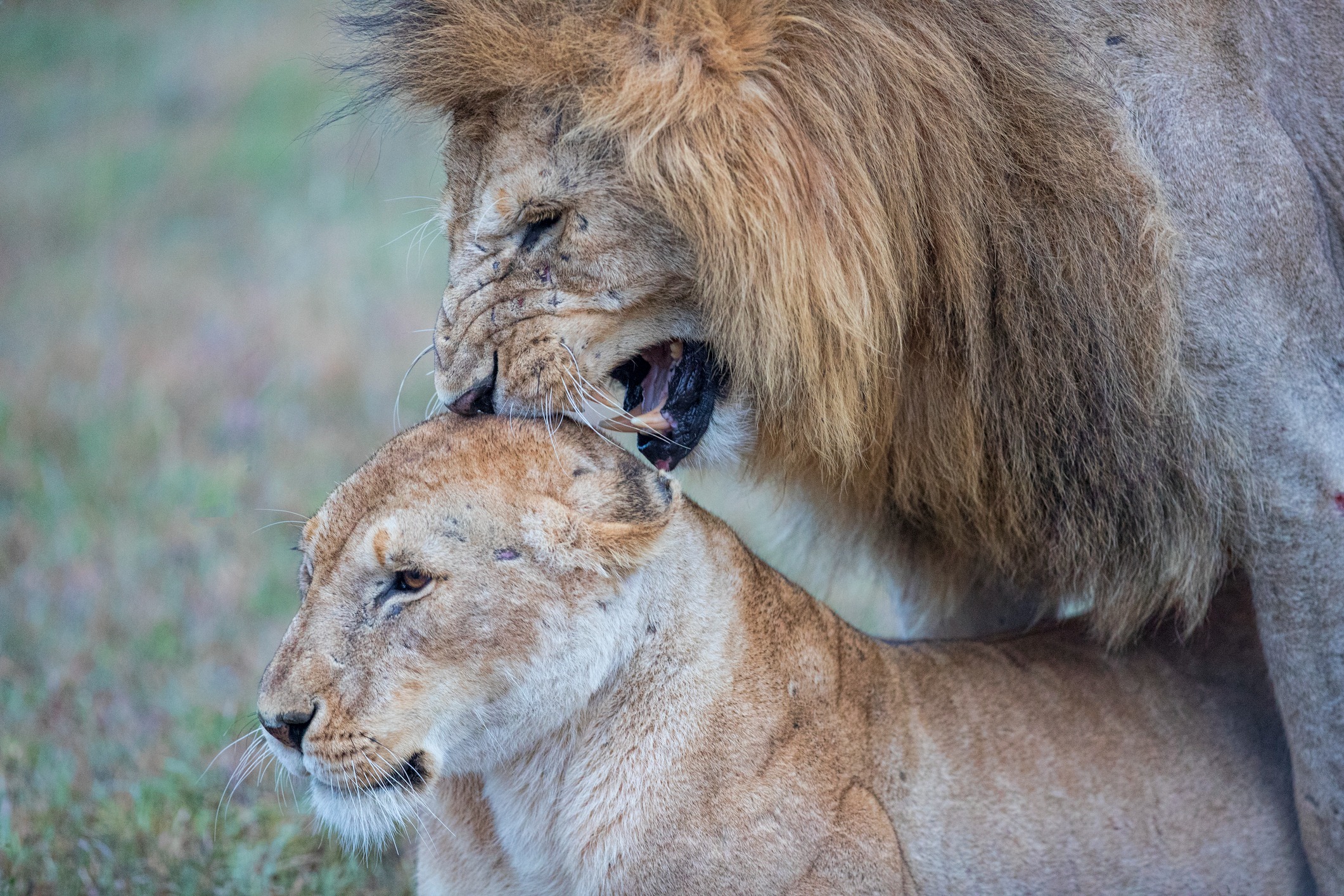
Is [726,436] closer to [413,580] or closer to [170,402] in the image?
[413,580]

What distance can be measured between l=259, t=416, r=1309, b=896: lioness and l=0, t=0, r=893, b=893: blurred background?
2.03 ft

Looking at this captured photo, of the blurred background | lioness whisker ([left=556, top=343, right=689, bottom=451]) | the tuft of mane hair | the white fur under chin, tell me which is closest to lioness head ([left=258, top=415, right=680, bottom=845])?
lioness whisker ([left=556, top=343, right=689, bottom=451])

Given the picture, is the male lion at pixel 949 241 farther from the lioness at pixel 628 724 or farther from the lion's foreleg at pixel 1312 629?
the lioness at pixel 628 724

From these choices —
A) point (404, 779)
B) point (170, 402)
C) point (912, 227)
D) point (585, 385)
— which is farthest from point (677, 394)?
point (170, 402)

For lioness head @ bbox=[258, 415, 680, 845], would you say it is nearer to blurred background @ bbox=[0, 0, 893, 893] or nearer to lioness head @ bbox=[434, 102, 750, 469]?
lioness head @ bbox=[434, 102, 750, 469]

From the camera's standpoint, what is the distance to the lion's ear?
203cm

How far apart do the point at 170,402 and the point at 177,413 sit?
134 mm

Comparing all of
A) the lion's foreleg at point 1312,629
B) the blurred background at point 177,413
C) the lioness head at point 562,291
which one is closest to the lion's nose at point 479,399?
the lioness head at point 562,291

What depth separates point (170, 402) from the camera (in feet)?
18.5

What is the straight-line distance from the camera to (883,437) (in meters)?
2.49

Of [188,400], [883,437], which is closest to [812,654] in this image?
[883,437]

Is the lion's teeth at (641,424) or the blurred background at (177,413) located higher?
the lion's teeth at (641,424)

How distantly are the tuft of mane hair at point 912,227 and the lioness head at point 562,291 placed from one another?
5 centimetres

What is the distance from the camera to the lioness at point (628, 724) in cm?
201
